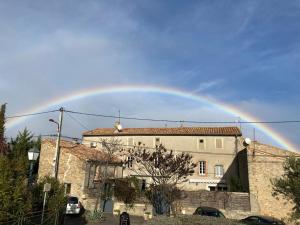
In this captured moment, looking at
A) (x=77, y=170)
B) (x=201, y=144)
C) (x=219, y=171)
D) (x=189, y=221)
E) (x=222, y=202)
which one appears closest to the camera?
(x=189, y=221)

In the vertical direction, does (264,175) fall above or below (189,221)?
above

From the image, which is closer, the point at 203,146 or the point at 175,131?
the point at 203,146

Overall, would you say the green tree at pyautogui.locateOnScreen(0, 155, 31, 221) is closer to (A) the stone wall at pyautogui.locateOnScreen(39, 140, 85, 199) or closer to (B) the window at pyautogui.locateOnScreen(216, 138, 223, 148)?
(A) the stone wall at pyautogui.locateOnScreen(39, 140, 85, 199)

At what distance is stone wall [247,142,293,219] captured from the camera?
3075 cm

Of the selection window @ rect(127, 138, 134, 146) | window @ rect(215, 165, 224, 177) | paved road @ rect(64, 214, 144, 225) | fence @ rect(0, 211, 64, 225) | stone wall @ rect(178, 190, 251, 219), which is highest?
window @ rect(127, 138, 134, 146)

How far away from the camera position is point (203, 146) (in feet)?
154

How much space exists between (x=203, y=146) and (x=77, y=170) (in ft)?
63.7

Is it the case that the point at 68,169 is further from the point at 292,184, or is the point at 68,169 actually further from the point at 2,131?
the point at 292,184

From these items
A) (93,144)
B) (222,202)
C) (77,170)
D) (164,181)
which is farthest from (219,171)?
(77,170)

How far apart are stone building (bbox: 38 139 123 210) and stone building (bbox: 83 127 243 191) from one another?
11.3 m

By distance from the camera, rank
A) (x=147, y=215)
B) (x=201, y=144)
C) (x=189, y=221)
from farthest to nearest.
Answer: (x=201, y=144), (x=147, y=215), (x=189, y=221)

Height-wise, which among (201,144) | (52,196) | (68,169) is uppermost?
(201,144)

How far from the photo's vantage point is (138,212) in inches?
1256

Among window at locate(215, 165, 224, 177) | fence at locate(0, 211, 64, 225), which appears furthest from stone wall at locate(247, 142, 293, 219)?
fence at locate(0, 211, 64, 225)
